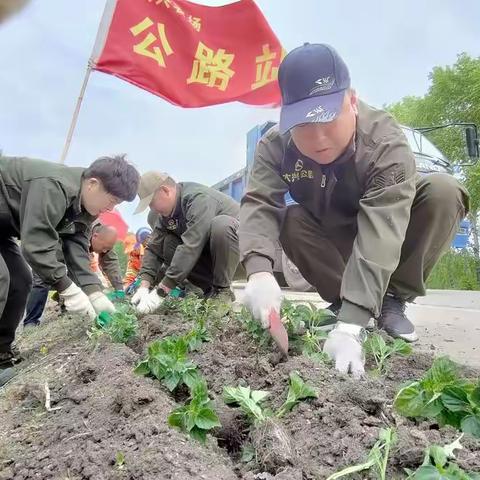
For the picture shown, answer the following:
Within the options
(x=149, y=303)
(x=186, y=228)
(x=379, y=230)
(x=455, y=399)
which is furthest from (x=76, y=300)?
(x=455, y=399)

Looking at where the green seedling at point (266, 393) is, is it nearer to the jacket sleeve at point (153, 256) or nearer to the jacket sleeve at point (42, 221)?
the jacket sleeve at point (42, 221)

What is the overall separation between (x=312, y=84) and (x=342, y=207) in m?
0.71

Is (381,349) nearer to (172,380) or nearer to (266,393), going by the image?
(266,393)

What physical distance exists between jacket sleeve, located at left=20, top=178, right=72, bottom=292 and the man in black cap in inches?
49.8

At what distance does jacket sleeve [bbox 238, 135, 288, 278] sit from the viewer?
248 cm

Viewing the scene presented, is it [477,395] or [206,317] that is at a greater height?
[477,395]

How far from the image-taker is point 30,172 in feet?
10.5

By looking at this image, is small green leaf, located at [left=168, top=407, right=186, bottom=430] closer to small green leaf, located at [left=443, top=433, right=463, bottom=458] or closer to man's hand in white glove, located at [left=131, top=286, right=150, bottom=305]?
small green leaf, located at [left=443, top=433, right=463, bottom=458]

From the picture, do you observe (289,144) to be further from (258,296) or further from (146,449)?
(146,449)

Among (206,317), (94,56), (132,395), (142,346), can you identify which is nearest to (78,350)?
(142,346)

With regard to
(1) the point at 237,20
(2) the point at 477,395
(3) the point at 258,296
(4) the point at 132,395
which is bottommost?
(4) the point at 132,395

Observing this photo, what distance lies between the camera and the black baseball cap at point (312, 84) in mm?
2033

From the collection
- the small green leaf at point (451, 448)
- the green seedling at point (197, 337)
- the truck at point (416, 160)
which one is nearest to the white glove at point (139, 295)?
the green seedling at point (197, 337)

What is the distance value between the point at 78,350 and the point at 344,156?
1641 mm
